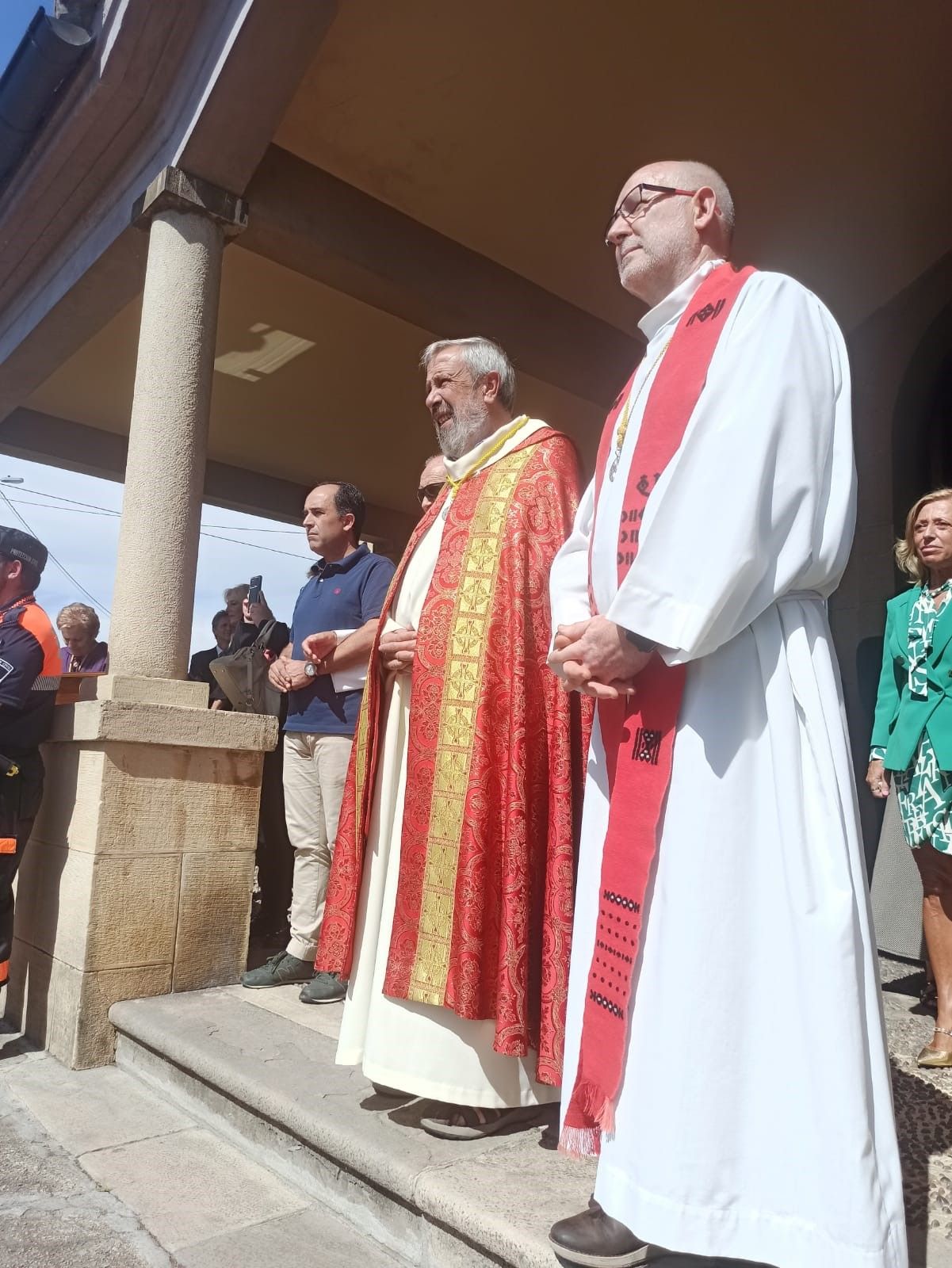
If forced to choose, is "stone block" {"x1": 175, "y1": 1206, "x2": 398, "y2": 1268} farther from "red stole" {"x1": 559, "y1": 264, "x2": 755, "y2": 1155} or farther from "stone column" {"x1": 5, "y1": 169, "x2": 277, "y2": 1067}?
"stone column" {"x1": 5, "y1": 169, "x2": 277, "y2": 1067}

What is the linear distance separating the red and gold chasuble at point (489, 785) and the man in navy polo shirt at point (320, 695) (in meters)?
1.13

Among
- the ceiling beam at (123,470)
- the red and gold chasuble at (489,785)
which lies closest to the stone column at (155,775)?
the red and gold chasuble at (489,785)

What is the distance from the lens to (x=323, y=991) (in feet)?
11.3

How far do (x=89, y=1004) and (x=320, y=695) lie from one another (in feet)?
4.43

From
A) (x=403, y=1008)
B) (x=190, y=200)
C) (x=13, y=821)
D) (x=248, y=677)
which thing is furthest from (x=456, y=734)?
(x=190, y=200)

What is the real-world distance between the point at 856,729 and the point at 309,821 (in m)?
2.88

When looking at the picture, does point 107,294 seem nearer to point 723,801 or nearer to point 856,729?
point 856,729

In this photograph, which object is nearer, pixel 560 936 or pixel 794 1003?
pixel 794 1003

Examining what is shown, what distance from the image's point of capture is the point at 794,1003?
1.43 meters

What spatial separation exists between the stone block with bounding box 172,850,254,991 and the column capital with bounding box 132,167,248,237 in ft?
9.06

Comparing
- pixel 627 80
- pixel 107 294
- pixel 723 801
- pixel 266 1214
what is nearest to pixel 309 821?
pixel 266 1214

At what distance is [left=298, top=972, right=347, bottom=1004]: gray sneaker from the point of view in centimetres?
344

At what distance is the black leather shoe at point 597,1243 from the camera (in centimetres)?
157

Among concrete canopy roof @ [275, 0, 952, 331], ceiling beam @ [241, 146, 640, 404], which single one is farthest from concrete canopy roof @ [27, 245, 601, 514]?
concrete canopy roof @ [275, 0, 952, 331]
